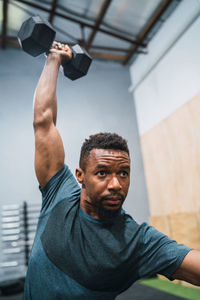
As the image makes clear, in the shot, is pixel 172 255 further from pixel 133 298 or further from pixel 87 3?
pixel 87 3

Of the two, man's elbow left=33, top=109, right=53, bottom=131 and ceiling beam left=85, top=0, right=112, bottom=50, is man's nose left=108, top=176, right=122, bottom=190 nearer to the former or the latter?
man's elbow left=33, top=109, right=53, bottom=131

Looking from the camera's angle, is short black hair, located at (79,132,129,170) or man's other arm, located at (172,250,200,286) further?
short black hair, located at (79,132,129,170)

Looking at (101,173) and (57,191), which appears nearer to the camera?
(101,173)

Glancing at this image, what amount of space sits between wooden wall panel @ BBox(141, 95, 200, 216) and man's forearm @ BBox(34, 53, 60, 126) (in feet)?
9.57

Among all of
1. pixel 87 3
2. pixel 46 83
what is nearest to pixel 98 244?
pixel 46 83

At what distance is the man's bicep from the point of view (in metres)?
1.02

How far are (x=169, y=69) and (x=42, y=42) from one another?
338 cm

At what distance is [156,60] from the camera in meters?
4.48

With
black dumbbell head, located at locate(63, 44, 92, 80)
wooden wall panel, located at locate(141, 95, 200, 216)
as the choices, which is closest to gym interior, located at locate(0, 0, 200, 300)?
wooden wall panel, located at locate(141, 95, 200, 216)

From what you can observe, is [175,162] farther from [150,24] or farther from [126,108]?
[150,24]

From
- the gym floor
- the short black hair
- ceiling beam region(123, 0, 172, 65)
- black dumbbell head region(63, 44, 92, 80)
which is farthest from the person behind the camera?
ceiling beam region(123, 0, 172, 65)

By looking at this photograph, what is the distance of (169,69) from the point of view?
13.9 ft

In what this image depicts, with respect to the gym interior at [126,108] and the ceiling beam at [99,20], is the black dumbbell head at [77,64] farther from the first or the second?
the ceiling beam at [99,20]

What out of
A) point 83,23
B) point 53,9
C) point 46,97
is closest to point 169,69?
point 83,23
